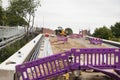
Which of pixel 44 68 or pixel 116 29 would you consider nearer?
pixel 44 68

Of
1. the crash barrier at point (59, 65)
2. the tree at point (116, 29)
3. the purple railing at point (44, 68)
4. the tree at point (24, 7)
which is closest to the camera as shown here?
the purple railing at point (44, 68)

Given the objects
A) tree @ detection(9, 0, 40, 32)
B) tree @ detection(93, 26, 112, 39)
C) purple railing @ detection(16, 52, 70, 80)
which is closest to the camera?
purple railing @ detection(16, 52, 70, 80)

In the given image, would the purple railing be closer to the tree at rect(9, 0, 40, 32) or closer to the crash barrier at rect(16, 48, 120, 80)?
the crash barrier at rect(16, 48, 120, 80)

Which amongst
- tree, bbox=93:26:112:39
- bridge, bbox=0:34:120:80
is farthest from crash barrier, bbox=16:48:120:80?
tree, bbox=93:26:112:39

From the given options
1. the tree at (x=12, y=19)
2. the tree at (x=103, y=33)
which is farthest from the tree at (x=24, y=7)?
the tree at (x=103, y=33)

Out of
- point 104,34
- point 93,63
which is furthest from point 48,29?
point 93,63

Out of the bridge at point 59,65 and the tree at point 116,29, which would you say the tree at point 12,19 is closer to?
the tree at point 116,29

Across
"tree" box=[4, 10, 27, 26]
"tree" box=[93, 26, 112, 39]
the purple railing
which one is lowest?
"tree" box=[93, 26, 112, 39]

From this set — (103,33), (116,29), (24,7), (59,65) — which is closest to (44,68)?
(59,65)

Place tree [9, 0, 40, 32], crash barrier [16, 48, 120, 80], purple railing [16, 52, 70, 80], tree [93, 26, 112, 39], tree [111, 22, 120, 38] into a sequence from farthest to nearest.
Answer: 1. tree [111, 22, 120, 38]
2. tree [93, 26, 112, 39]
3. tree [9, 0, 40, 32]
4. crash barrier [16, 48, 120, 80]
5. purple railing [16, 52, 70, 80]

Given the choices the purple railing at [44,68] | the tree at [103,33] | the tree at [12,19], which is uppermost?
the tree at [12,19]

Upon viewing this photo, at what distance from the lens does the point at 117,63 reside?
11695 millimetres

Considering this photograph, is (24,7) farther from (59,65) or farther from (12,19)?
(59,65)

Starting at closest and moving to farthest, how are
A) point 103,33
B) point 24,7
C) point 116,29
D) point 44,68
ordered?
point 44,68 → point 24,7 → point 103,33 → point 116,29
